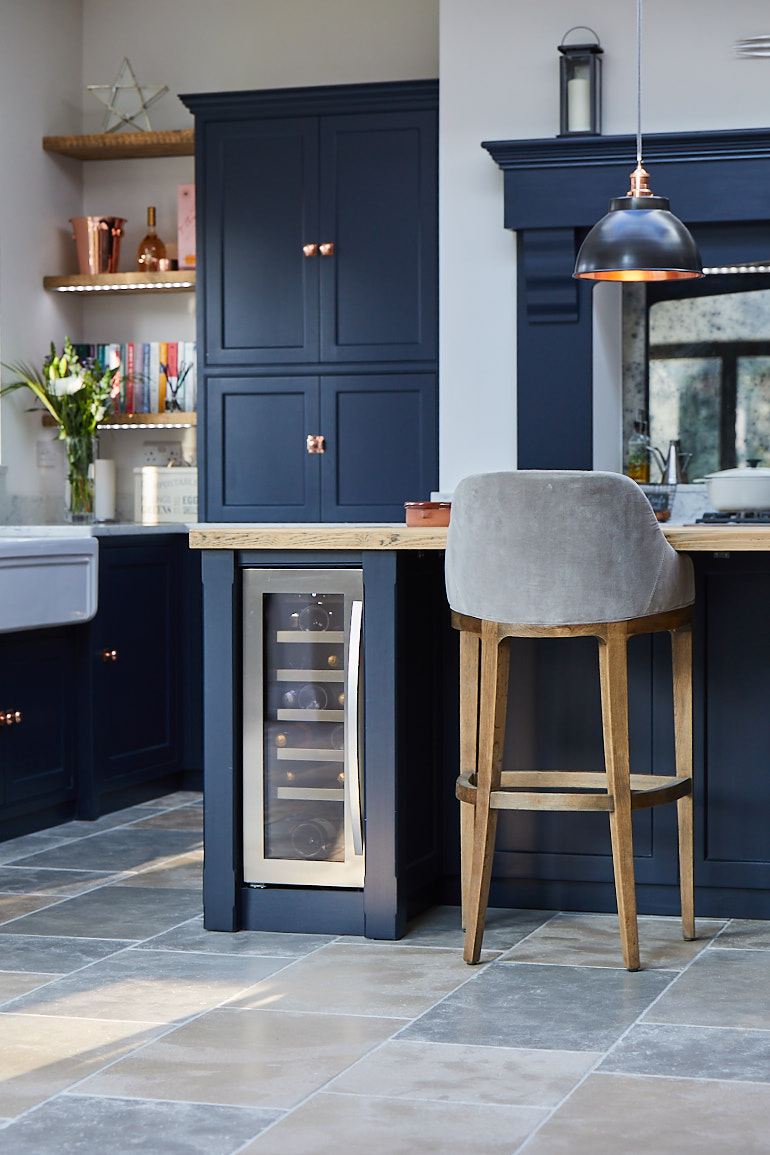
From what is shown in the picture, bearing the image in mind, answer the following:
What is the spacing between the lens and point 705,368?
524cm

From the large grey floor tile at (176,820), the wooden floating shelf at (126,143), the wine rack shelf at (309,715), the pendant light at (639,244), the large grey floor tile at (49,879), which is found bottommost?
the large grey floor tile at (176,820)

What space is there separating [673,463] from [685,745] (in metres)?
2.16

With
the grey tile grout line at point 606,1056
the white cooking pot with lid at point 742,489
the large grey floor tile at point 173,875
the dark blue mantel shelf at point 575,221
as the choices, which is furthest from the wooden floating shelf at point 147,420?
the grey tile grout line at point 606,1056

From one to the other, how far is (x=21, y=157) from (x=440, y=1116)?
172 inches

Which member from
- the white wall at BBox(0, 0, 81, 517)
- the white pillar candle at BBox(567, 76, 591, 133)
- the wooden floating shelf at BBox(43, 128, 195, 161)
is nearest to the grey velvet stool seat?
the white pillar candle at BBox(567, 76, 591, 133)

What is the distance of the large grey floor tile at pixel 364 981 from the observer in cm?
277

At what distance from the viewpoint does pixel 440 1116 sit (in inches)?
86.9

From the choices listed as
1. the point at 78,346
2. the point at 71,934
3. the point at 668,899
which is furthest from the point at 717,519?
the point at 78,346

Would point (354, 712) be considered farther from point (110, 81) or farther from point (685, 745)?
point (110, 81)

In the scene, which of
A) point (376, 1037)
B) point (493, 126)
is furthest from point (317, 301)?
point (376, 1037)

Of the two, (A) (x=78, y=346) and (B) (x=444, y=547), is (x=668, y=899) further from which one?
(A) (x=78, y=346)

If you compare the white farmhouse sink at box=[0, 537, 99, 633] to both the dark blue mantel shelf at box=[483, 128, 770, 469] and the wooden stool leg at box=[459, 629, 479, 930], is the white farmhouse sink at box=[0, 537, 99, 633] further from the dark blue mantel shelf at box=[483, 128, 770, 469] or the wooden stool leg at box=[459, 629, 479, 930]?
the wooden stool leg at box=[459, 629, 479, 930]

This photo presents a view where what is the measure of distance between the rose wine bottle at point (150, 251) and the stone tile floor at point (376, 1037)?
2874 millimetres

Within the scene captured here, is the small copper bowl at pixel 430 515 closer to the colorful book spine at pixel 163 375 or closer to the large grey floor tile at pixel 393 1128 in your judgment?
the large grey floor tile at pixel 393 1128
